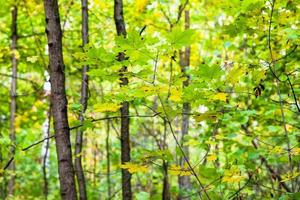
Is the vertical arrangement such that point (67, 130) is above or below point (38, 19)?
below

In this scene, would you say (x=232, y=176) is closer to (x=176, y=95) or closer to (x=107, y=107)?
(x=176, y=95)

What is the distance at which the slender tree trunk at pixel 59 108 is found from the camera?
2096 mm

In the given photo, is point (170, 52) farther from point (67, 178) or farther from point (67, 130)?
point (67, 178)

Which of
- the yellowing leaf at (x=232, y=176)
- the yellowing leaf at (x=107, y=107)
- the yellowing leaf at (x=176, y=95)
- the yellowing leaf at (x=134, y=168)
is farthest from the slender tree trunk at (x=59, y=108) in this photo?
the yellowing leaf at (x=232, y=176)

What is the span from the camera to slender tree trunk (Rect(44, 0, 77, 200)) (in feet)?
6.88

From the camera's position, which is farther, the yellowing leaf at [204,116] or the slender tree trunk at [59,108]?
the yellowing leaf at [204,116]

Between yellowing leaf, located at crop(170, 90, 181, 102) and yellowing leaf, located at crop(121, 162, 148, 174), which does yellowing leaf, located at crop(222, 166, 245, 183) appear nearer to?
yellowing leaf, located at crop(121, 162, 148, 174)

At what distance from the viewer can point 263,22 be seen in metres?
2.71

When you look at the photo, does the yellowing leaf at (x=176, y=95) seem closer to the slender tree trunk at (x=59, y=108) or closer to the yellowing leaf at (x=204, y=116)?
the yellowing leaf at (x=204, y=116)

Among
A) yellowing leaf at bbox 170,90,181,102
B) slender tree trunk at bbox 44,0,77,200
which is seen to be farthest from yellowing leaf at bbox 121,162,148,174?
yellowing leaf at bbox 170,90,181,102

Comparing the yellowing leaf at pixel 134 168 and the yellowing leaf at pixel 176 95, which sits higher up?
the yellowing leaf at pixel 176 95

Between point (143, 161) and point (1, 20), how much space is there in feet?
18.6

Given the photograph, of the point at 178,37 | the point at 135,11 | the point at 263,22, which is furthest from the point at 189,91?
the point at 135,11

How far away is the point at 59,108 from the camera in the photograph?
2.12m
